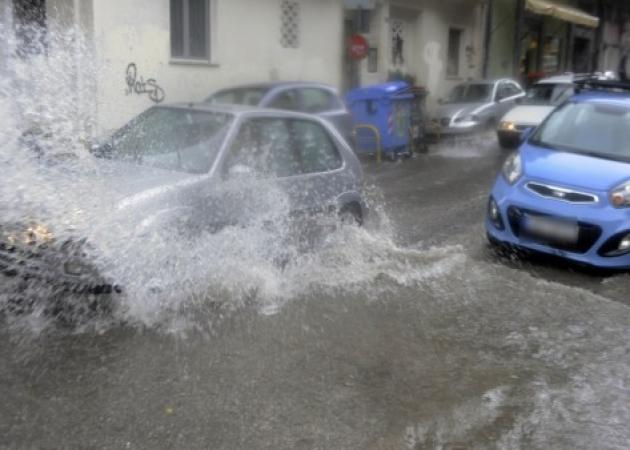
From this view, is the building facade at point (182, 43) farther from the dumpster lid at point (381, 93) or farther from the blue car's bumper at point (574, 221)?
the blue car's bumper at point (574, 221)

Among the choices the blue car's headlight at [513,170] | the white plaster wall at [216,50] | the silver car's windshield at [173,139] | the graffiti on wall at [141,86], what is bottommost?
the blue car's headlight at [513,170]

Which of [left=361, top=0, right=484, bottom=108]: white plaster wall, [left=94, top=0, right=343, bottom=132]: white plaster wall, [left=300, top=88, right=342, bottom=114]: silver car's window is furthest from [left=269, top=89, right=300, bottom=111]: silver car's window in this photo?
[left=361, top=0, right=484, bottom=108]: white plaster wall

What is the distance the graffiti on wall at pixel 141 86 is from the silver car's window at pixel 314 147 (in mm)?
6508

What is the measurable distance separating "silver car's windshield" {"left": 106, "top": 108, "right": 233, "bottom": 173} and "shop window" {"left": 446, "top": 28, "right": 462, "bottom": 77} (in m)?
18.5

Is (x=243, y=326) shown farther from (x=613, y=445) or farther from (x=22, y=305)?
(x=613, y=445)

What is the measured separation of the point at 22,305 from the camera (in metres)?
4.68

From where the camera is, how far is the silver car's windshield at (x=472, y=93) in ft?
56.4

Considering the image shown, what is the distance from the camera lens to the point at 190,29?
13.3 m

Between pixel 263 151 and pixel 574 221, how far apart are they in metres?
2.69

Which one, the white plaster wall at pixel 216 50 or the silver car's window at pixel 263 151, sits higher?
the white plaster wall at pixel 216 50

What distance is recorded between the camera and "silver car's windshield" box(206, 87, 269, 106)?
1069 centimetres

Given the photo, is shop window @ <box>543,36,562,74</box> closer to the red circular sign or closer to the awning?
the awning

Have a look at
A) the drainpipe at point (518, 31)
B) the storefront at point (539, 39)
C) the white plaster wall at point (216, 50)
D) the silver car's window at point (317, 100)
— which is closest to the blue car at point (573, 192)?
the silver car's window at point (317, 100)

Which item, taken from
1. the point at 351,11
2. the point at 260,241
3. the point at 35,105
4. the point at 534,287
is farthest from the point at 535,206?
the point at 351,11
